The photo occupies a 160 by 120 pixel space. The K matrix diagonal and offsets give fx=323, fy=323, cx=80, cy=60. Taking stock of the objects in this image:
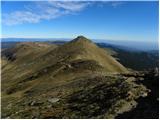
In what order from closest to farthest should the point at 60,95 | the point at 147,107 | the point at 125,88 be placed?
the point at 147,107, the point at 125,88, the point at 60,95

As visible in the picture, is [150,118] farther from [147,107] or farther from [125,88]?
[125,88]

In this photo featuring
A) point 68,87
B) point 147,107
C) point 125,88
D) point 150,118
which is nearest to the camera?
point 150,118

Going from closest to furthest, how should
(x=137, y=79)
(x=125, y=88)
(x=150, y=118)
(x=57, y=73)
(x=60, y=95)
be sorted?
(x=150, y=118) < (x=125, y=88) < (x=137, y=79) < (x=60, y=95) < (x=57, y=73)

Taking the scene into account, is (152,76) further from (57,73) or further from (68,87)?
(57,73)

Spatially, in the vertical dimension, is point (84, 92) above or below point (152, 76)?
below

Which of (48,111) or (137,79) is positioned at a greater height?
(137,79)

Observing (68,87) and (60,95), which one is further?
(68,87)

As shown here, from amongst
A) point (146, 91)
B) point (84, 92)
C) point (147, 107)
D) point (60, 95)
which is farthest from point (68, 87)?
point (147, 107)

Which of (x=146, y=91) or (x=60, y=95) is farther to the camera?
(x=60, y=95)

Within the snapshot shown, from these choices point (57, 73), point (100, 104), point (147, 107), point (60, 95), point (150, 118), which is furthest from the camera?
point (57, 73)
